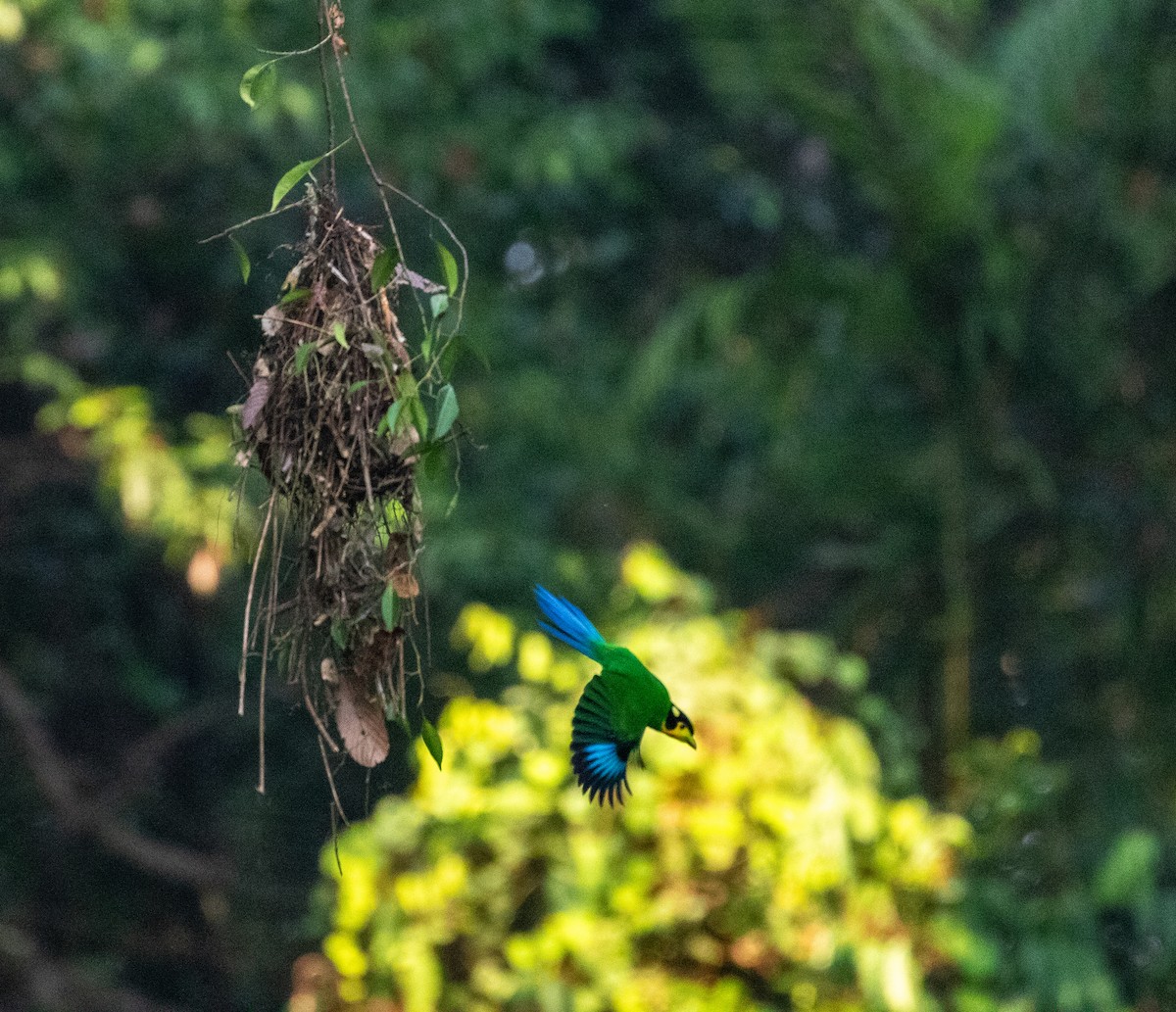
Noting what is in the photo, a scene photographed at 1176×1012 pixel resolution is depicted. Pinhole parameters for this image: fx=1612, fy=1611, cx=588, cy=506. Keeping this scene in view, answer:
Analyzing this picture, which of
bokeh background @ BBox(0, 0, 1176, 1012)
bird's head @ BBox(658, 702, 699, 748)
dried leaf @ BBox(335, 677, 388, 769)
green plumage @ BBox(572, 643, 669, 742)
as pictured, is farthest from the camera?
bokeh background @ BBox(0, 0, 1176, 1012)

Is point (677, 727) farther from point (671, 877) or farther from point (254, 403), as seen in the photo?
point (671, 877)

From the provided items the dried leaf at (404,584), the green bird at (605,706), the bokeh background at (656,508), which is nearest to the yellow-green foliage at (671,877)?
the bokeh background at (656,508)

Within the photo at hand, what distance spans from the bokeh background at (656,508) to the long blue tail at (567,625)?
0.21 meters

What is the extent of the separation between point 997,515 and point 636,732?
283 cm

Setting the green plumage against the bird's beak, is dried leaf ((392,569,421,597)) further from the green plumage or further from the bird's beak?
the bird's beak

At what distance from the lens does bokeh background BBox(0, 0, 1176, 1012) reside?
9.34 feet

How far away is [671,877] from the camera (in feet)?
9.23

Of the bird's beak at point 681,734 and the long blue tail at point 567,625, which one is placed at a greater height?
the long blue tail at point 567,625

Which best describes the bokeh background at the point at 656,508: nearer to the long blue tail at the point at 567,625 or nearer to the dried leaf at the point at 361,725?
the dried leaf at the point at 361,725

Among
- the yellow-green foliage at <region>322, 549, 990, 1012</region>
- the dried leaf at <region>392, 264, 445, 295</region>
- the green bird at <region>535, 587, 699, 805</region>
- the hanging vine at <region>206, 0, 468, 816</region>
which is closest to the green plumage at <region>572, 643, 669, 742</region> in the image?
the green bird at <region>535, 587, 699, 805</region>

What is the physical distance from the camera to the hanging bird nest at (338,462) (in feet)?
4.70

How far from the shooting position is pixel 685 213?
649 cm

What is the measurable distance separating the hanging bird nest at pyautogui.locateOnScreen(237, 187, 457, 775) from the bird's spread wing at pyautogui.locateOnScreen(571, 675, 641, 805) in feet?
0.53

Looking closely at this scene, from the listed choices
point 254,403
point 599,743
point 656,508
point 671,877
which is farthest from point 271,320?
point 656,508
